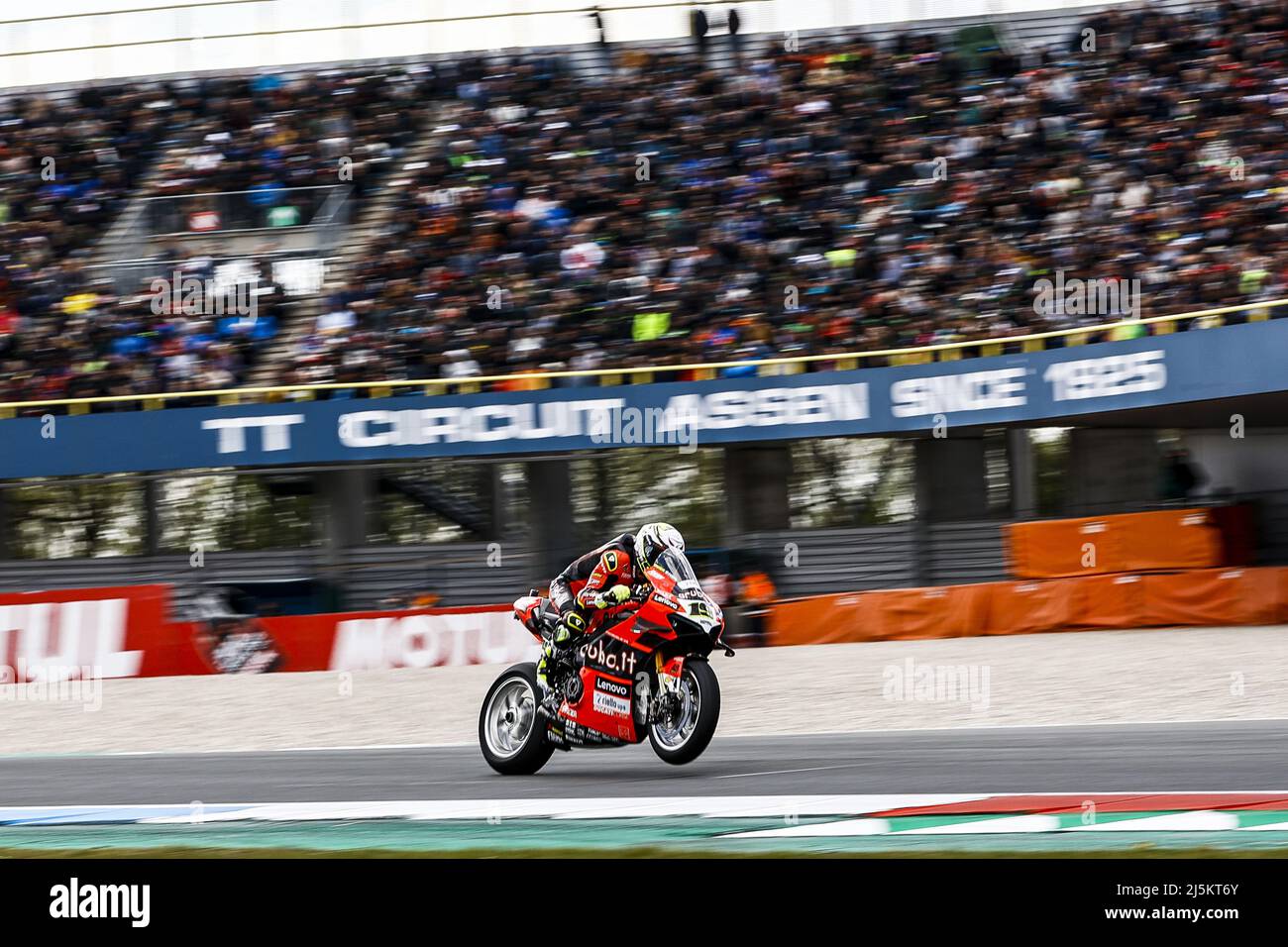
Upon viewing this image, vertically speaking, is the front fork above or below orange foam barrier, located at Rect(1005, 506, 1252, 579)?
below

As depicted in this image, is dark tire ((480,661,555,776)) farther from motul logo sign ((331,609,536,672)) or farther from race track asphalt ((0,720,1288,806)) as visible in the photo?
motul logo sign ((331,609,536,672))

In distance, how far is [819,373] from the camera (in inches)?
784

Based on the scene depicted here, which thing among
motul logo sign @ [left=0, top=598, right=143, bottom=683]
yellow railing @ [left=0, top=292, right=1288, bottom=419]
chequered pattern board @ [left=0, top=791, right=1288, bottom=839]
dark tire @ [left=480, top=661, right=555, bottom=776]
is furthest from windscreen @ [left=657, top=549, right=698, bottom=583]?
motul logo sign @ [left=0, top=598, right=143, bottom=683]

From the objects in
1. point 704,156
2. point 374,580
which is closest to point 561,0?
point 704,156

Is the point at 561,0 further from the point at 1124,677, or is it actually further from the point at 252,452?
the point at 1124,677

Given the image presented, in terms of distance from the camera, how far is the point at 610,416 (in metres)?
20.4

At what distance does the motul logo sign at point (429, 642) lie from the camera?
1872cm

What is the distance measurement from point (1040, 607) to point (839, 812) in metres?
13.1

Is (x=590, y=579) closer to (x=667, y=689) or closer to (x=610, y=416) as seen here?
(x=667, y=689)

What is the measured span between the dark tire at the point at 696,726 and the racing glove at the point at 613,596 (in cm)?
53

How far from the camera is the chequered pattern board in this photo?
18.8 ft

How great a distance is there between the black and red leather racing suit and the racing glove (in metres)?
0.04

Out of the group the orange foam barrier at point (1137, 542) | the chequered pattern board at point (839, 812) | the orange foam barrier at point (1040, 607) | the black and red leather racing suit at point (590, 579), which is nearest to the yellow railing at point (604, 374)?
the orange foam barrier at point (1137, 542)
